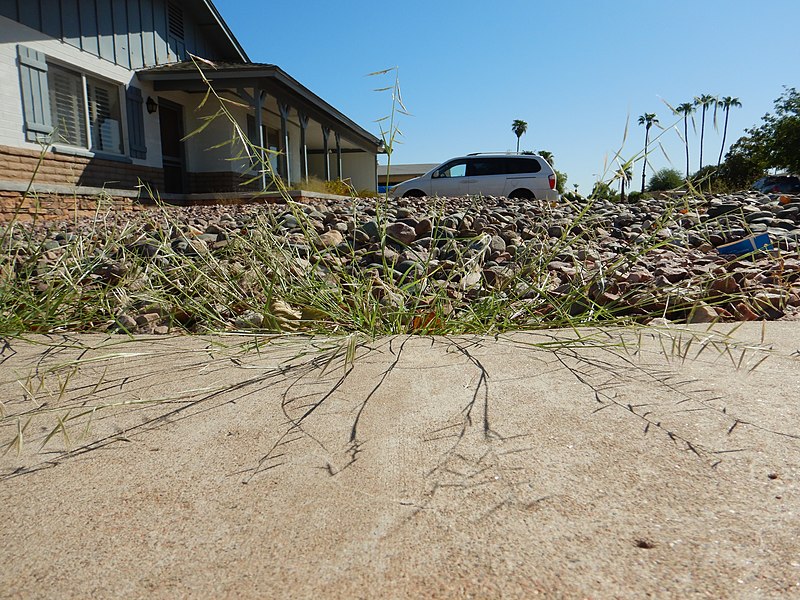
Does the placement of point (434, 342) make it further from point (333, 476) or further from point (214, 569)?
point (214, 569)

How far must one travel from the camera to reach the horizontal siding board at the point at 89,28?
358 inches

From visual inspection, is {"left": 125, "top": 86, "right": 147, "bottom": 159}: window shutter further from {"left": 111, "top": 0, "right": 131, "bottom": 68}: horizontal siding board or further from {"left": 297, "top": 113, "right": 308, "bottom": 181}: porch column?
{"left": 297, "top": 113, "right": 308, "bottom": 181}: porch column

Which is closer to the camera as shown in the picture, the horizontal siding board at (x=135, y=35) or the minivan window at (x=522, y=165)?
the horizontal siding board at (x=135, y=35)

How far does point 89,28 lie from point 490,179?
8.09 m

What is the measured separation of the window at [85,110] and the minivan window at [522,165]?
26.5 ft

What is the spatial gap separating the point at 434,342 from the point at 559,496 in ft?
3.28

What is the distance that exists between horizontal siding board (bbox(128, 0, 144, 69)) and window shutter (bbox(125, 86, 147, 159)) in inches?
21.7

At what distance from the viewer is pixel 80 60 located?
9.02 m

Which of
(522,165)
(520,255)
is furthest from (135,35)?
(520,255)

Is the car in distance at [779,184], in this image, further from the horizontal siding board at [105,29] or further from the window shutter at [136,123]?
the horizontal siding board at [105,29]

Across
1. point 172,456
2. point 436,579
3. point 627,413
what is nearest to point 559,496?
point 436,579

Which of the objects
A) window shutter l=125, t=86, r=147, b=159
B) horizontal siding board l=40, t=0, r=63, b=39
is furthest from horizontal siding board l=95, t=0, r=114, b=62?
horizontal siding board l=40, t=0, r=63, b=39

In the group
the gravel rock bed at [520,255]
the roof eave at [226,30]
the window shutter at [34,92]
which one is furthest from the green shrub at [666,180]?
the roof eave at [226,30]

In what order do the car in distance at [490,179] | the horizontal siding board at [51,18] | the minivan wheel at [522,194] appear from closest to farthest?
the horizontal siding board at [51,18], the car in distance at [490,179], the minivan wheel at [522,194]
